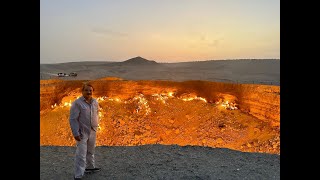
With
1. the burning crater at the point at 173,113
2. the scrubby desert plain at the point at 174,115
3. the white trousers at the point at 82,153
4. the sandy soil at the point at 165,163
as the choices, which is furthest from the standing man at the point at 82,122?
the burning crater at the point at 173,113

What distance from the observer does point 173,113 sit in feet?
56.4

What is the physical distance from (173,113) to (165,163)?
32.4 feet

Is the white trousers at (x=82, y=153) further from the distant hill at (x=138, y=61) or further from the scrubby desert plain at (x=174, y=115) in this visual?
the distant hill at (x=138, y=61)

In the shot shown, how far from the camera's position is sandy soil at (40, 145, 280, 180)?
255 inches

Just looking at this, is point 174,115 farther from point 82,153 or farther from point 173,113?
point 82,153

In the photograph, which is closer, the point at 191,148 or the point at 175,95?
the point at 191,148

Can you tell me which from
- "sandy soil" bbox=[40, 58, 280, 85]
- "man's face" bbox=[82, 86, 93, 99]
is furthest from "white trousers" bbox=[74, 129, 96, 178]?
"sandy soil" bbox=[40, 58, 280, 85]

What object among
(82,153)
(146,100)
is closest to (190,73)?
(146,100)

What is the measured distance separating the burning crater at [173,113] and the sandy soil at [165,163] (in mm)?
6103

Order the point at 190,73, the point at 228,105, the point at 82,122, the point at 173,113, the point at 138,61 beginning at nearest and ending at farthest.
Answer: the point at 82,122 < the point at 173,113 < the point at 228,105 < the point at 190,73 < the point at 138,61
